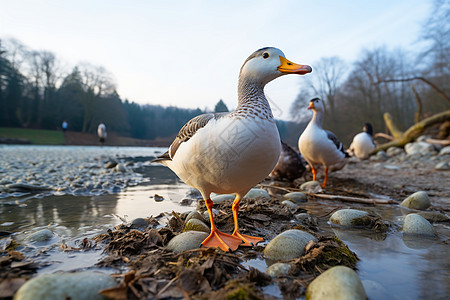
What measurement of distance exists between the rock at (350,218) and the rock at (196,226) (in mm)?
1646

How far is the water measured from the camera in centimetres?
165

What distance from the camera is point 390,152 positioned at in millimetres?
14969

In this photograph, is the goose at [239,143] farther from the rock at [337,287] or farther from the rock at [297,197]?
the rock at [297,197]

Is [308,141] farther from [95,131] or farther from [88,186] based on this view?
[95,131]

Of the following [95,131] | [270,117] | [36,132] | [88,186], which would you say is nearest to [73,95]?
[95,131]

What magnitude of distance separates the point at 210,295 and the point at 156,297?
31 cm

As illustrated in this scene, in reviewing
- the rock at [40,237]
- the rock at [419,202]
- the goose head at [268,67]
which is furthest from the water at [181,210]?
the goose head at [268,67]

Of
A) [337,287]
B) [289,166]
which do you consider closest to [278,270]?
[337,287]

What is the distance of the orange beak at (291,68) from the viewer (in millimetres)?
2323

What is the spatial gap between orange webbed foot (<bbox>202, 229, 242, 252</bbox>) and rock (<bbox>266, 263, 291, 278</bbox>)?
1.49 feet

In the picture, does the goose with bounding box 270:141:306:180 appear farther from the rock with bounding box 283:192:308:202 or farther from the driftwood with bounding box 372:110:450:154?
the driftwood with bounding box 372:110:450:154

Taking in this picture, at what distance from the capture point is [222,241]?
85.9 inches

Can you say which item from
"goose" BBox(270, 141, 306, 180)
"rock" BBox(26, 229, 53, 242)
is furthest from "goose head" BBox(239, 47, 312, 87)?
"goose" BBox(270, 141, 306, 180)

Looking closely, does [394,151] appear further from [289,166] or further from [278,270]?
[278,270]
